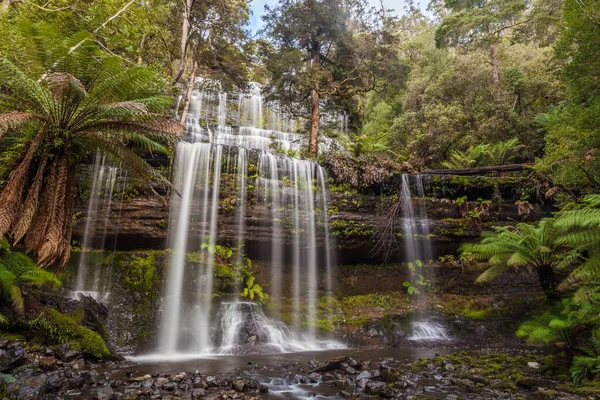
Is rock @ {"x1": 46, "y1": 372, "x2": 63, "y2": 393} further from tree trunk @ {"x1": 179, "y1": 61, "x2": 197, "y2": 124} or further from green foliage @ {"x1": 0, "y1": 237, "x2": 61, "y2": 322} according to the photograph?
tree trunk @ {"x1": 179, "y1": 61, "x2": 197, "y2": 124}

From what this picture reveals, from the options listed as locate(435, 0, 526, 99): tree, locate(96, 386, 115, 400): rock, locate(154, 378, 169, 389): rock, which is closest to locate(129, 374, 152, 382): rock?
locate(154, 378, 169, 389): rock

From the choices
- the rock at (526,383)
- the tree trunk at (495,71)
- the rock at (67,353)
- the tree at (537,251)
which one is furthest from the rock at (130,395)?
the tree trunk at (495,71)

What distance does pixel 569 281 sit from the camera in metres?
5.45

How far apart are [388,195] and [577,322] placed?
646 centimetres

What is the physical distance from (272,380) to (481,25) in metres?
21.8

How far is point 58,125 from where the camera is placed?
5.91 metres

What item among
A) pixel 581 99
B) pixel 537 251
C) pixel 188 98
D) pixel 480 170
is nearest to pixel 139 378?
pixel 537 251

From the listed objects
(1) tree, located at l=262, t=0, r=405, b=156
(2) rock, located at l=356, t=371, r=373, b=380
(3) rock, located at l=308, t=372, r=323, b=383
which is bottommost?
(3) rock, located at l=308, t=372, r=323, b=383

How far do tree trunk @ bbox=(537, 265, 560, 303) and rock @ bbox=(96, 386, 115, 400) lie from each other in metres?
7.95

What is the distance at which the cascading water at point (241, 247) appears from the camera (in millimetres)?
7836

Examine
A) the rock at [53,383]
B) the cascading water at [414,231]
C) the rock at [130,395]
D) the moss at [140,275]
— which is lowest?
the rock at [130,395]

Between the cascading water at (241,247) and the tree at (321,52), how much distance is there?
9.76ft

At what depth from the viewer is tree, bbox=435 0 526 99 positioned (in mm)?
17578

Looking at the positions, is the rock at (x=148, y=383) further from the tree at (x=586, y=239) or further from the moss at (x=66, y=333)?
the tree at (x=586, y=239)
